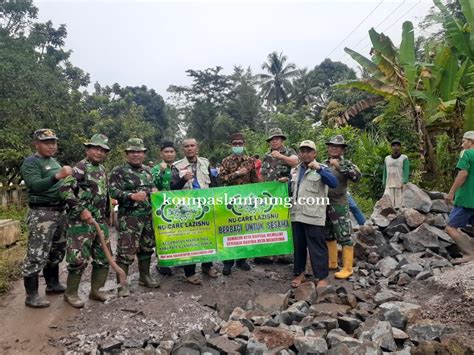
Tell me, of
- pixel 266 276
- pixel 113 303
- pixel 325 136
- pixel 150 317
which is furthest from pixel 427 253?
pixel 325 136

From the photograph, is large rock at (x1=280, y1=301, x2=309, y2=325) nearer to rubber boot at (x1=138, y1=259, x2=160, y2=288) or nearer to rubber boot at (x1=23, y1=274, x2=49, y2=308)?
rubber boot at (x1=138, y1=259, x2=160, y2=288)

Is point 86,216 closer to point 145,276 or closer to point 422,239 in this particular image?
point 145,276

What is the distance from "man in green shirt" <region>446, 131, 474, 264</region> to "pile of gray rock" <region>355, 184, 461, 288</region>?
1.07ft

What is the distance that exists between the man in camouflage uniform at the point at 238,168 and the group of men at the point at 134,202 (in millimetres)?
14

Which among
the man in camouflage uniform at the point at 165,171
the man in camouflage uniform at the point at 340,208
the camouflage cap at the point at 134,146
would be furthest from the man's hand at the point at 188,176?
the man in camouflage uniform at the point at 340,208

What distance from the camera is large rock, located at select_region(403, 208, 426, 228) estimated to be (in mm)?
6207

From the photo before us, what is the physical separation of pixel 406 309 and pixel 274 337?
1.46 metres

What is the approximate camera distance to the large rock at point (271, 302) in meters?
4.18

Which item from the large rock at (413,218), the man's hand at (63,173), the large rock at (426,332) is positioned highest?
the man's hand at (63,173)

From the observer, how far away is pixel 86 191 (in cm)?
420

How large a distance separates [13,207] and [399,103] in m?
10.7

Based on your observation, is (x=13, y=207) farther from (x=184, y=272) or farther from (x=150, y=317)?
(x=150, y=317)

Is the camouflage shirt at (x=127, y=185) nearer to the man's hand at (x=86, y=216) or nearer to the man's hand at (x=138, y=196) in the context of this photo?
the man's hand at (x=138, y=196)

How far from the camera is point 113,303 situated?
4.23 metres
